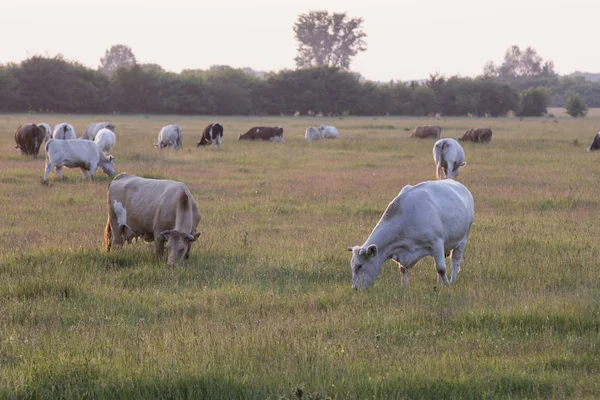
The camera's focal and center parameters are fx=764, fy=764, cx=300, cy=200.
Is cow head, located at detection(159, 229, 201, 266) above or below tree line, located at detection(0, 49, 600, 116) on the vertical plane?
below

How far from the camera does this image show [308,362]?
630 centimetres

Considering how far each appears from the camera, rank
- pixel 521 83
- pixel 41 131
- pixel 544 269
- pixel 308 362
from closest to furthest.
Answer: pixel 308 362
pixel 544 269
pixel 41 131
pixel 521 83

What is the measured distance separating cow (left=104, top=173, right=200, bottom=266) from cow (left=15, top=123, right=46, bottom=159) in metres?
16.1

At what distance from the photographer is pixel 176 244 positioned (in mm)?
10312

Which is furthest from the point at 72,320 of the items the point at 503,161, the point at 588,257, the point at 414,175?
the point at 503,161

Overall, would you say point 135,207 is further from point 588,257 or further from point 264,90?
point 264,90

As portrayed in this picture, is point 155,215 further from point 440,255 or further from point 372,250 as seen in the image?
point 440,255

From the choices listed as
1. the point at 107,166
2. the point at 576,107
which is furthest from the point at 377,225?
the point at 576,107

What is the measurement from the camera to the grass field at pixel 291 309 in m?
5.91

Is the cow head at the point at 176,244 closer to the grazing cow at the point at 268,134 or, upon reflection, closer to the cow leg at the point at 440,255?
the cow leg at the point at 440,255

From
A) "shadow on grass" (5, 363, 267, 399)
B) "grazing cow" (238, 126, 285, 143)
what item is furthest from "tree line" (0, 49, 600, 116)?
"shadow on grass" (5, 363, 267, 399)

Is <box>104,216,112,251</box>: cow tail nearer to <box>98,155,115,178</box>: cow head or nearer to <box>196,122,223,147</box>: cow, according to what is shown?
<box>98,155,115,178</box>: cow head

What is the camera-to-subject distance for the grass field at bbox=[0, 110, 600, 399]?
591cm

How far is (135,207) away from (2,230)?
3.18 meters
